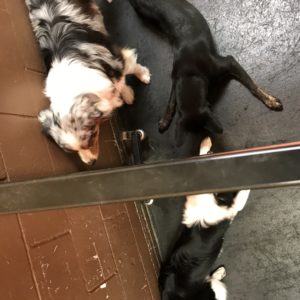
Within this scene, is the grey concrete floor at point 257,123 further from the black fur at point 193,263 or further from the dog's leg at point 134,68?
the black fur at point 193,263

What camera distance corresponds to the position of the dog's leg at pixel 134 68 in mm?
2889

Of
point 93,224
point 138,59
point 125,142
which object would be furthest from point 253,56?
point 93,224

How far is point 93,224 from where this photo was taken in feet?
8.61

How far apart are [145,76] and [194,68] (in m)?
0.58

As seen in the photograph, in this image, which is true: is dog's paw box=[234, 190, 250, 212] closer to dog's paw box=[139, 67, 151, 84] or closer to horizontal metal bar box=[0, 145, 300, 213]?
dog's paw box=[139, 67, 151, 84]

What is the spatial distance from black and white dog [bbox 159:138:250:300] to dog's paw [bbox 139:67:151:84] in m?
0.66

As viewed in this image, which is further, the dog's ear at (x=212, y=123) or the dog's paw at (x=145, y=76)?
the dog's paw at (x=145, y=76)

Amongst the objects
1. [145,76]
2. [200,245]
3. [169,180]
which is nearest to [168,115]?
[145,76]

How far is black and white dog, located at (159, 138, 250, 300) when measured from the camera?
2572 millimetres

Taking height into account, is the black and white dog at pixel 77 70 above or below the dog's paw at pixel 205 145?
above

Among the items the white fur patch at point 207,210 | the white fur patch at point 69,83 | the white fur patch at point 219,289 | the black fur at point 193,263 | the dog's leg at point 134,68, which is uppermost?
the white fur patch at point 69,83

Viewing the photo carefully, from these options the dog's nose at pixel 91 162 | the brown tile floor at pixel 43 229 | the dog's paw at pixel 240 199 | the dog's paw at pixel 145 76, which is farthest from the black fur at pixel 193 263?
the dog's paw at pixel 145 76

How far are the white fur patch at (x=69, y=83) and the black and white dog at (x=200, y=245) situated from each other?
0.76 metres

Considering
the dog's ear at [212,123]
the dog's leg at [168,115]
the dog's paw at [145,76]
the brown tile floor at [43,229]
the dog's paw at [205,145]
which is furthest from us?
the dog's paw at [145,76]
